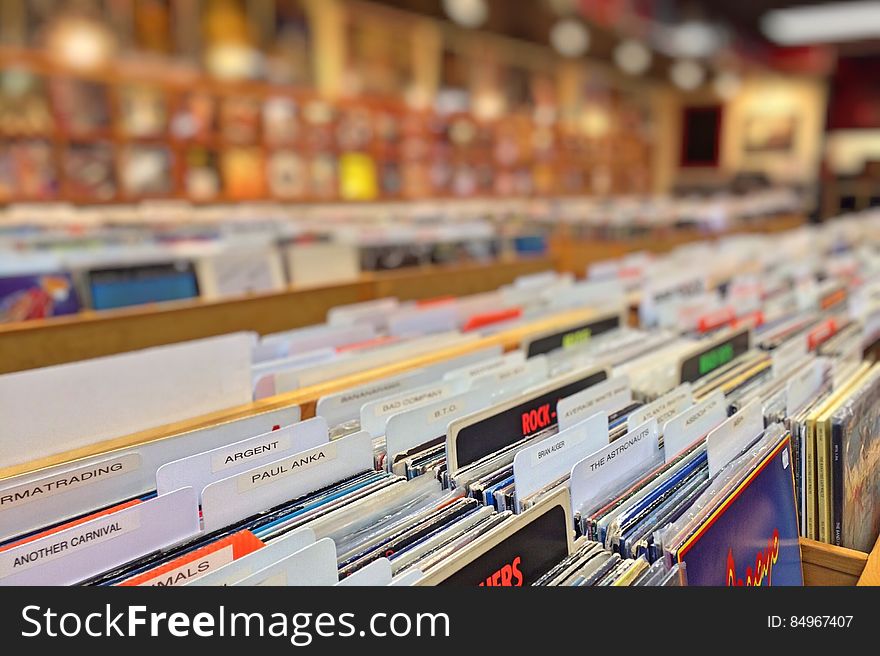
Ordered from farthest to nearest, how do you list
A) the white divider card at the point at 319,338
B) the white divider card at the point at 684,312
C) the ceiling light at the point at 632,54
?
the ceiling light at the point at 632,54 < the white divider card at the point at 684,312 < the white divider card at the point at 319,338

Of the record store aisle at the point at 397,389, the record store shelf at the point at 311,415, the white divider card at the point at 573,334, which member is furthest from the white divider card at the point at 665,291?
the record store shelf at the point at 311,415

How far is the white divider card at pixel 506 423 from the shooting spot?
43.1 inches

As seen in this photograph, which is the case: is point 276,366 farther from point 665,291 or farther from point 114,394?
point 665,291

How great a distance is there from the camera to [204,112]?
7.27 metres

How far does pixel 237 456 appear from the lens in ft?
3.36

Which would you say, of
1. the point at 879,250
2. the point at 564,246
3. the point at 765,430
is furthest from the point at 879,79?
the point at 765,430

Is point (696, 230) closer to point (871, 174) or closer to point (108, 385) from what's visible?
point (108, 385)

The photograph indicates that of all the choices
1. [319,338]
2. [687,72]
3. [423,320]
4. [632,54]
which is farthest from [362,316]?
[687,72]

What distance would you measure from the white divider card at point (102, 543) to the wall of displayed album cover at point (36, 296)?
1874 mm

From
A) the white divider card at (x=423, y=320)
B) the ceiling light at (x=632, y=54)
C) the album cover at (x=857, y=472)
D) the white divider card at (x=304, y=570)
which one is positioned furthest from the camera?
the ceiling light at (x=632, y=54)

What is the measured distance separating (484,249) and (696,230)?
2581 mm

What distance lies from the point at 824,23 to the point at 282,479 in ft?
39.7

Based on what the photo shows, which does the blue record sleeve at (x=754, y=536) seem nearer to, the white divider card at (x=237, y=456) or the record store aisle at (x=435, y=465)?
the record store aisle at (x=435, y=465)

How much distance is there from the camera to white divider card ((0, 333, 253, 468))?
114 cm
